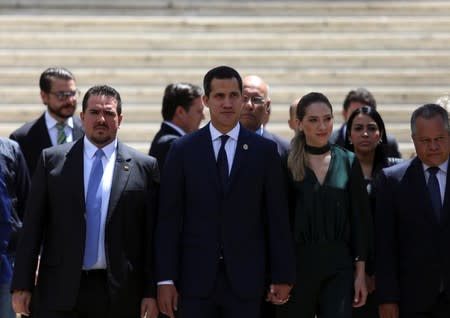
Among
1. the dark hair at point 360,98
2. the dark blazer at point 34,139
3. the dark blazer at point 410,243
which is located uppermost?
the dark hair at point 360,98

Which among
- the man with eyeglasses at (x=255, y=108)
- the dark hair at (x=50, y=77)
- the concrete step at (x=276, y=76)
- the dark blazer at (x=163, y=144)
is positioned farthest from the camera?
the concrete step at (x=276, y=76)

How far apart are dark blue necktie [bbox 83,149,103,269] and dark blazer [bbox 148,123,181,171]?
6.19 feet

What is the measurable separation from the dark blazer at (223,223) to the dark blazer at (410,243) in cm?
73

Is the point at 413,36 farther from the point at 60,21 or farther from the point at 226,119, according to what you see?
the point at 226,119

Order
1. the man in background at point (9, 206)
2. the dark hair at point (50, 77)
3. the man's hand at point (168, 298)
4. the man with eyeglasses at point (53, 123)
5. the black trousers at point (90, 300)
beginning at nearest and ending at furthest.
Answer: the man's hand at point (168, 298)
the black trousers at point (90, 300)
the man in background at point (9, 206)
the man with eyeglasses at point (53, 123)
the dark hair at point (50, 77)

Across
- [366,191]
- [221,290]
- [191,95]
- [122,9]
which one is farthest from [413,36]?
[221,290]

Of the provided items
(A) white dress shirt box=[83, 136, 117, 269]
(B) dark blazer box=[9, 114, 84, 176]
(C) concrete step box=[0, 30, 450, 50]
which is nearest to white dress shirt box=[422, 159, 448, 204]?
(A) white dress shirt box=[83, 136, 117, 269]

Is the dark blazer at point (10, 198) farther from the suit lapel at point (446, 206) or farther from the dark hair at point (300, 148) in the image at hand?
the suit lapel at point (446, 206)

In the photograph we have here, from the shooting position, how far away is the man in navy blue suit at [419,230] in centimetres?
641

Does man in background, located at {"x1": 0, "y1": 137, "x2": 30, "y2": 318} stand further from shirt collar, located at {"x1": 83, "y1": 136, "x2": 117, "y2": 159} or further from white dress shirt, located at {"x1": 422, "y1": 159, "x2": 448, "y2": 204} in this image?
white dress shirt, located at {"x1": 422, "y1": 159, "x2": 448, "y2": 204}

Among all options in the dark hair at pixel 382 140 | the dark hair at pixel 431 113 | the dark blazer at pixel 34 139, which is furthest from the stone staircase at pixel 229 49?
the dark hair at pixel 431 113

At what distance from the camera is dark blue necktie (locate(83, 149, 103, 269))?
20.1 ft

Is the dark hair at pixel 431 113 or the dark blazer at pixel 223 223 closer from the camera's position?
the dark blazer at pixel 223 223

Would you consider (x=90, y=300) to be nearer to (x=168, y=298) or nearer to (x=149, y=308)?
(x=149, y=308)
